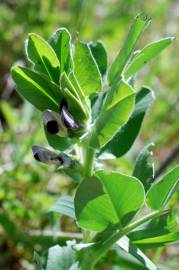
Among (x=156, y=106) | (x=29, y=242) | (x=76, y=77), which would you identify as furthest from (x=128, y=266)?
(x=156, y=106)

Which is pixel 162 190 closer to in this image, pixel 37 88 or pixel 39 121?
pixel 37 88

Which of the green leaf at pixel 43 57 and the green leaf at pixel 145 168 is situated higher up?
the green leaf at pixel 43 57

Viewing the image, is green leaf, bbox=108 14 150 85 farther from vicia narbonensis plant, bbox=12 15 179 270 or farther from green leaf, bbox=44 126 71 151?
green leaf, bbox=44 126 71 151

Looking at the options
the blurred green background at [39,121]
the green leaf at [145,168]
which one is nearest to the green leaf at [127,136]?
the green leaf at [145,168]

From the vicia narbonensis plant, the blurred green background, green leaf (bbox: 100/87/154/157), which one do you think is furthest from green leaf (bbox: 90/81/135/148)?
the blurred green background

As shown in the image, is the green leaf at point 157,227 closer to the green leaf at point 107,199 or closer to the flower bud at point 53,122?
the green leaf at point 107,199

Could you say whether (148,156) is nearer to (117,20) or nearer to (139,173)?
(139,173)
